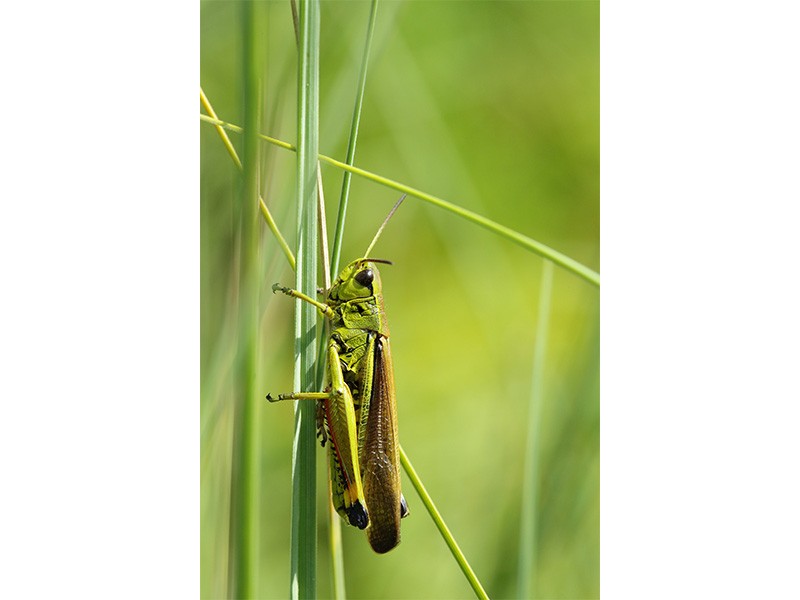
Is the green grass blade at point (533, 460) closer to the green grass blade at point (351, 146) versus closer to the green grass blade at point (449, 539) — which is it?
the green grass blade at point (449, 539)

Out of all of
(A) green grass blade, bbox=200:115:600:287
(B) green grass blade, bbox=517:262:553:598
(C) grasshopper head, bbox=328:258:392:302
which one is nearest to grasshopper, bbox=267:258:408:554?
(C) grasshopper head, bbox=328:258:392:302

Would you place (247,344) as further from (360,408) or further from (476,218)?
(476,218)

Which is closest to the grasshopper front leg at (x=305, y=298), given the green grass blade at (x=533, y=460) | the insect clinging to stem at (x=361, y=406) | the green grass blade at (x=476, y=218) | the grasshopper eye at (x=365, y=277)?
the insect clinging to stem at (x=361, y=406)

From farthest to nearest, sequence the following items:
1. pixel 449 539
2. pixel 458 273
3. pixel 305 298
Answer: pixel 458 273 → pixel 449 539 → pixel 305 298

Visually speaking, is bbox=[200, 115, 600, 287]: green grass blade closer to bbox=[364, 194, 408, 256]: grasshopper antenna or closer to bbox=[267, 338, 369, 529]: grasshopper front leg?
bbox=[364, 194, 408, 256]: grasshopper antenna

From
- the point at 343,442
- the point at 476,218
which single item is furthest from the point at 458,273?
the point at 343,442
